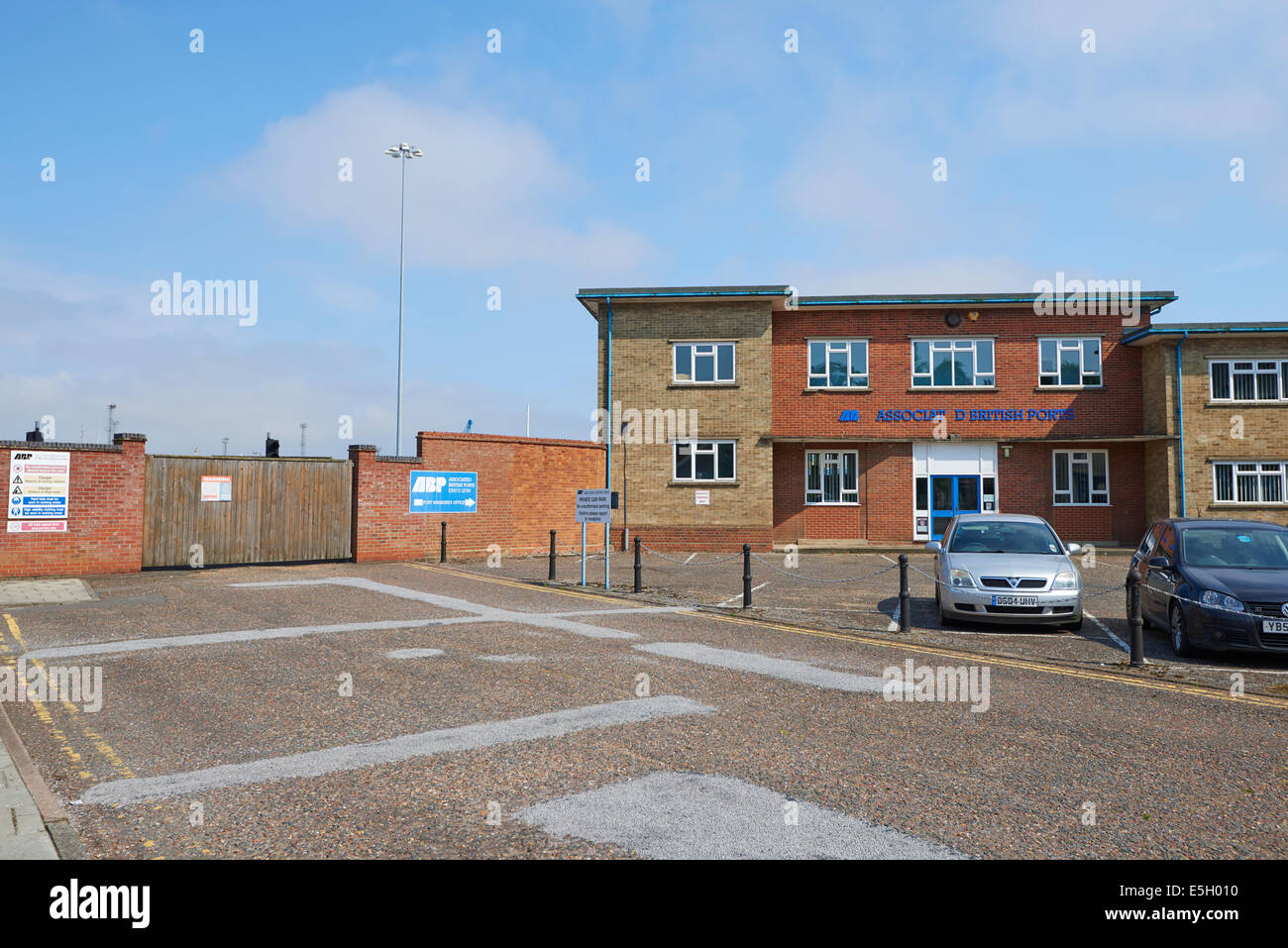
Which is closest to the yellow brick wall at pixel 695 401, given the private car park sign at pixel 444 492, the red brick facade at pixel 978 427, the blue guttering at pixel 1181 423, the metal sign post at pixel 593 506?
the red brick facade at pixel 978 427

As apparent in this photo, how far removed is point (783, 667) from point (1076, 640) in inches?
172

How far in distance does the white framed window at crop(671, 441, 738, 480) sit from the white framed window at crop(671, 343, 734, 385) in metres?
1.90

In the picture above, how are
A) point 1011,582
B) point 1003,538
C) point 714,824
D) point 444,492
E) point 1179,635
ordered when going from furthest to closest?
1. point 444,492
2. point 1003,538
3. point 1011,582
4. point 1179,635
5. point 714,824

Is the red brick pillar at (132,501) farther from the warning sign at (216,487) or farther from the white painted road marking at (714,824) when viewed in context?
the white painted road marking at (714,824)

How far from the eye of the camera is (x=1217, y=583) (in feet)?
31.3

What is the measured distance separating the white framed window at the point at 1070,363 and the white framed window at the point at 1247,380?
3.09 meters

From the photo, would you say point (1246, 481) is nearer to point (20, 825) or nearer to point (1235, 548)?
point (1235, 548)

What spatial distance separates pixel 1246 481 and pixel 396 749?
28.3 metres

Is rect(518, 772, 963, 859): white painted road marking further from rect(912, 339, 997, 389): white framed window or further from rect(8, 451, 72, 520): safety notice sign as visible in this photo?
rect(912, 339, 997, 389): white framed window

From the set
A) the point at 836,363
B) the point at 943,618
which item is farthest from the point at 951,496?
the point at 943,618

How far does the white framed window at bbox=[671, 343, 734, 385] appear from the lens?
1085 inches

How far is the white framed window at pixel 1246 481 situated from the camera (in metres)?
26.3

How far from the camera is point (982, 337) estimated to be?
28078mm

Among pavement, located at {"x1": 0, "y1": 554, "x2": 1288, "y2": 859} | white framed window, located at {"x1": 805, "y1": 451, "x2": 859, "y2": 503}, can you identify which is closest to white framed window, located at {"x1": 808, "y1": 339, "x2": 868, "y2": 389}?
white framed window, located at {"x1": 805, "y1": 451, "x2": 859, "y2": 503}
